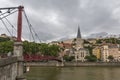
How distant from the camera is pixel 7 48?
6769 centimetres

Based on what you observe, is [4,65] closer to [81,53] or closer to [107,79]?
[107,79]

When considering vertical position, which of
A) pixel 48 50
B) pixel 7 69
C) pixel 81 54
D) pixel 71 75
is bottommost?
pixel 71 75

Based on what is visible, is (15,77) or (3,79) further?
(15,77)

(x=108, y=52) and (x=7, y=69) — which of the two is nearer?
(x=7, y=69)

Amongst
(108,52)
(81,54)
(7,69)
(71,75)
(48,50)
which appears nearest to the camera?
(7,69)

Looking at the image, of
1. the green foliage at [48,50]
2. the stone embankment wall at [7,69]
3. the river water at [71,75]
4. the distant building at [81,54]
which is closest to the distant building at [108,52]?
the distant building at [81,54]

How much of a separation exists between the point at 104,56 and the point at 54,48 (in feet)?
154

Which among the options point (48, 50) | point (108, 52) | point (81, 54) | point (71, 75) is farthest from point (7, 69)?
point (108, 52)

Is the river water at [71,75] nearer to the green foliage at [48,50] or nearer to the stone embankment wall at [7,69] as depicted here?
the stone embankment wall at [7,69]

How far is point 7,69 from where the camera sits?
15.5 m

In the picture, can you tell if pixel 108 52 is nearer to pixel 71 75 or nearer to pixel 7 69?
pixel 71 75

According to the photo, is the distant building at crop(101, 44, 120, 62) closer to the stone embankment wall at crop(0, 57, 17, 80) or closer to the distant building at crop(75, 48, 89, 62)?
the distant building at crop(75, 48, 89, 62)

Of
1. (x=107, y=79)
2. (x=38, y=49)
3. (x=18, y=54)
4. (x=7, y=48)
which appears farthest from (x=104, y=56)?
(x=18, y=54)

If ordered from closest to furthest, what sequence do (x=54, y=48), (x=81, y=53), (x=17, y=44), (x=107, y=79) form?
1. (x=17, y=44)
2. (x=107, y=79)
3. (x=54, y=48)
4. (x=81, y=53)
